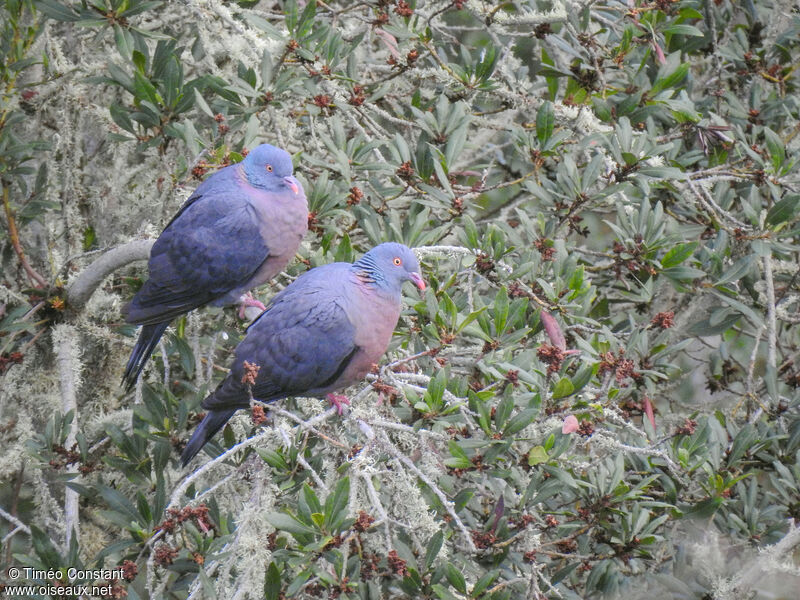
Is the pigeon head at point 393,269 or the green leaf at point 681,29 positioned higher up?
the green leaf at point 681,29

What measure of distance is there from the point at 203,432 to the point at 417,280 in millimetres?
937

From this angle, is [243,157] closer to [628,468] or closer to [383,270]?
[383,270]

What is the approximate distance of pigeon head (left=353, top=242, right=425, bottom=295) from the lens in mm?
2965

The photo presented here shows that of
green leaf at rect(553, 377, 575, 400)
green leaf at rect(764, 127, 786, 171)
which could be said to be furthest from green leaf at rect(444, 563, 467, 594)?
green leaf at rect(764, 127, 786, 171)

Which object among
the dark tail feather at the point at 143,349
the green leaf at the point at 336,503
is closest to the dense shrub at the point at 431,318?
the green leaf at the point at 336,503

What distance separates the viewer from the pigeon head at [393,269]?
2.96 m

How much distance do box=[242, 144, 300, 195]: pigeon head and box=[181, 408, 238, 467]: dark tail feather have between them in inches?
35.1

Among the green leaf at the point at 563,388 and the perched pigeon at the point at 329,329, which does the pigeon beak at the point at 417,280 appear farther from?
the green leaf at the point at 563,388

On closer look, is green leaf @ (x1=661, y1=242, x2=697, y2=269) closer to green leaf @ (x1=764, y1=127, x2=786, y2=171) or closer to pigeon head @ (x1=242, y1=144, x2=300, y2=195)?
green leaf @ (x1=764, y1=127, x2=786, y2=171)

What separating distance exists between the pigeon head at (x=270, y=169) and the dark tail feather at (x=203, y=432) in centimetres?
89

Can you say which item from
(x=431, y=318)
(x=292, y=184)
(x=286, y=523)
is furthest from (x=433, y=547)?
(x=292, y=184)

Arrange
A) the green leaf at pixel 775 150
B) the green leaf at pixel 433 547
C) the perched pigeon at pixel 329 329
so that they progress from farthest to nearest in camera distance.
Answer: the green leaf at pixel 775 150, the perched pigeon at pixel 329 329, the green leaf at pixel 433 547

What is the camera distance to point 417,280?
9.78 feet

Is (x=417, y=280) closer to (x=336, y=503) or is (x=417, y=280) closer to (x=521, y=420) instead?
(x=521, y=420)
